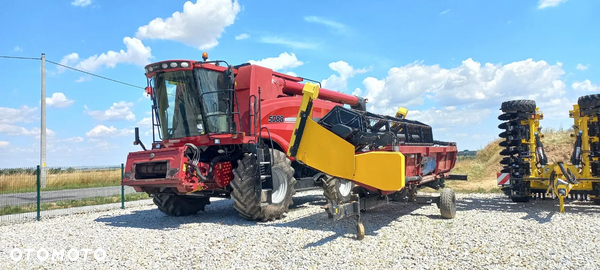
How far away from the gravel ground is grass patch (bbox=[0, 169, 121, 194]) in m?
2.16

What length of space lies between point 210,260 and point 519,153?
828 cm

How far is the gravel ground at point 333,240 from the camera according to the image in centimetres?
523

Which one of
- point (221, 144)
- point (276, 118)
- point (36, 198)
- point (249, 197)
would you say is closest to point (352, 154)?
point (249, 197)

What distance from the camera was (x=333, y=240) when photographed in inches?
247

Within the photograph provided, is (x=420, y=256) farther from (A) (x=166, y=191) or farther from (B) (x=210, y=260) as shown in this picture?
(A) (x=166, y=191)

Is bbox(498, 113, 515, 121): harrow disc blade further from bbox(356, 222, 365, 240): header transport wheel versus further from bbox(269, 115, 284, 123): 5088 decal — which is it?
bbox(356, 222, 365, 240): header transport wheel

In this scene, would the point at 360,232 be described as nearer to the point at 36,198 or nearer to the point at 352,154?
the point at 352,154

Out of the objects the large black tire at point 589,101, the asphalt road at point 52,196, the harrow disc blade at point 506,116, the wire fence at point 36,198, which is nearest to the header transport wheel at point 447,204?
the harrow disc blade at point 506,116

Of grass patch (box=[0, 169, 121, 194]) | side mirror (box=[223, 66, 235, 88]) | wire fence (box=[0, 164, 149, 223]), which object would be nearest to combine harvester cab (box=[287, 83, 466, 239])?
side mirror (box=[223, 66, 235, 88])

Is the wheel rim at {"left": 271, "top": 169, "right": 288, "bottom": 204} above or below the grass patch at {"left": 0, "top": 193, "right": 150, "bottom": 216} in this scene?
above

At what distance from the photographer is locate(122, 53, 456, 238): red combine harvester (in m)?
8.24

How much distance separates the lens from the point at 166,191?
29.1 feet
